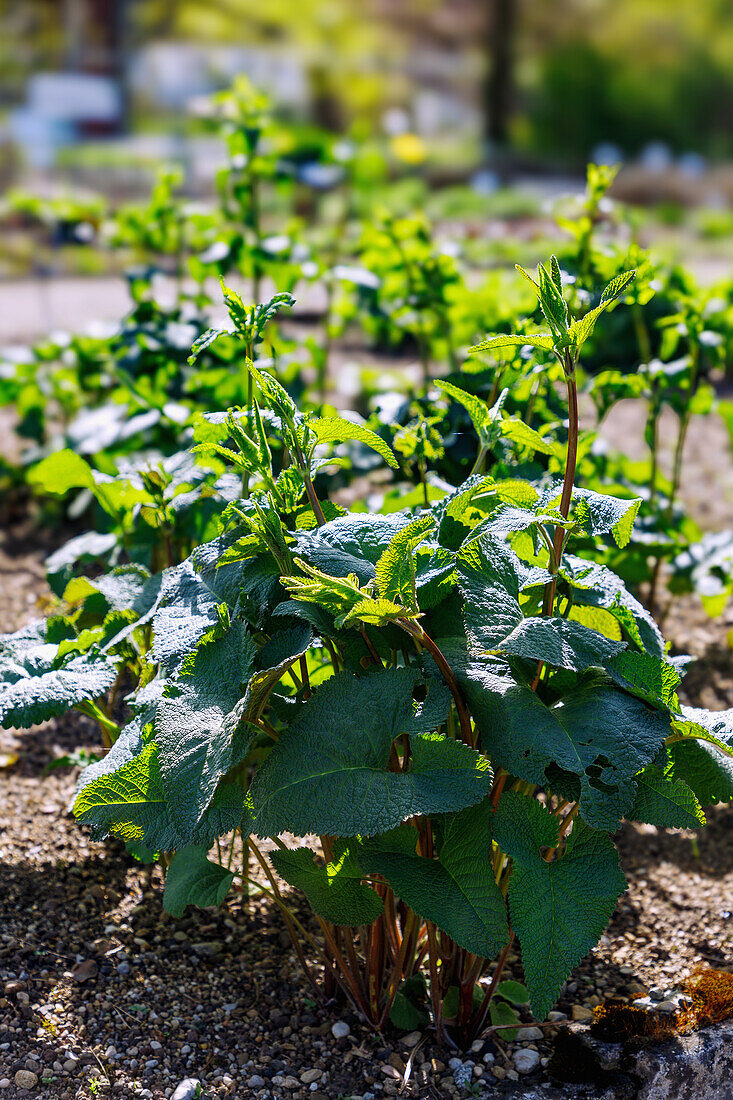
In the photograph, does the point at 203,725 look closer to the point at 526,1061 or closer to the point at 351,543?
the point at 351,543

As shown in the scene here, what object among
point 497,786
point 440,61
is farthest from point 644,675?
point 440,61

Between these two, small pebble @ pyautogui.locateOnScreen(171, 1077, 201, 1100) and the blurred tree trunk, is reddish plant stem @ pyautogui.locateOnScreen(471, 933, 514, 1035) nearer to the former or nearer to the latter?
small pebble @ pyautogui.locateOnScreen(171, 1077, 201, 1100)

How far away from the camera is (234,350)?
6.81ft

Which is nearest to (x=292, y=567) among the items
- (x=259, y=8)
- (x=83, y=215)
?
(x=83, y=215)

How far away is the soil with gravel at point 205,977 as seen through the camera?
1.30 meters

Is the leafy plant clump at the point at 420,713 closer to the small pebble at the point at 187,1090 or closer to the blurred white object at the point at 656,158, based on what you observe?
the small pebble at the point at 187,1090

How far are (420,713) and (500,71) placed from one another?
576 inches

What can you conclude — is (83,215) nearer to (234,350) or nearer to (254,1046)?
(234,350)

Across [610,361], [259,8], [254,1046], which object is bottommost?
[254,1046]

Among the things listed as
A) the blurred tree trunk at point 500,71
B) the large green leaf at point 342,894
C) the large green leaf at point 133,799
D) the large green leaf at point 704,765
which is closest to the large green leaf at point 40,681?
the large green leaf at point 133,799

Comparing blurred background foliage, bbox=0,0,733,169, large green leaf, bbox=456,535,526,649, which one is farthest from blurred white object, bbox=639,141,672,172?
large green leaf, bbox=456,535,526,649

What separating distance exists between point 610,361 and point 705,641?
195cm

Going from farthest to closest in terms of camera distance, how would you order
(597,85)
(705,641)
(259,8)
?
(597,85) < (259,8) < (705,641)

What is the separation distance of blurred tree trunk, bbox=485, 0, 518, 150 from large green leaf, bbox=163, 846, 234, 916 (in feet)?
46.6
